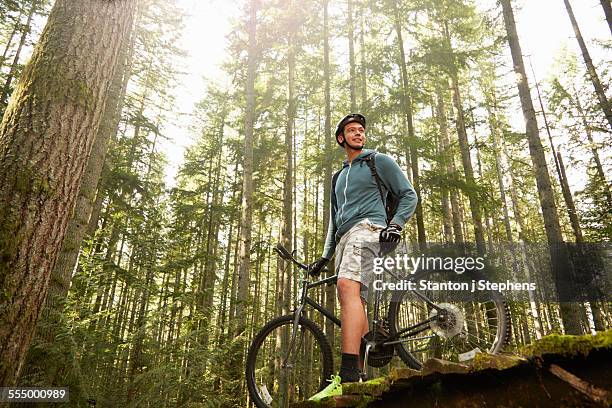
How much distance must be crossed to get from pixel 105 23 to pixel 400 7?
10575 millimetres

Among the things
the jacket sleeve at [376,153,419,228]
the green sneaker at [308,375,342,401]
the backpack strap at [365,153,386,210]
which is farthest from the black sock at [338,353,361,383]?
the backpack strap at [365,153,386,210]

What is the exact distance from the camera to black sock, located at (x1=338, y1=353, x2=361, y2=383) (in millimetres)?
2805

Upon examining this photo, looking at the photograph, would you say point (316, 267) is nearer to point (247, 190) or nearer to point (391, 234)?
point (391, 234)

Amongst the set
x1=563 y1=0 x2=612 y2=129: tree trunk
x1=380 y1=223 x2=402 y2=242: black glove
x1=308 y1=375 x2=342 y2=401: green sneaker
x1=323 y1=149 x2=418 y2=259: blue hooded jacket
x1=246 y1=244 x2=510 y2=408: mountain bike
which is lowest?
x1=308 y1=375 x2=342 y2=401: green sneaker

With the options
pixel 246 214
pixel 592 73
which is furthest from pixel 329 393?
pixel 592 73

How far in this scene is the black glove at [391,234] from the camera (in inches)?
119

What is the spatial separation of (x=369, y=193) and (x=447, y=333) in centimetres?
162

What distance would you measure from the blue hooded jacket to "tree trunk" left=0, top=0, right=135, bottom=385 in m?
2.37

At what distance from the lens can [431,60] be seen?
34.7ft

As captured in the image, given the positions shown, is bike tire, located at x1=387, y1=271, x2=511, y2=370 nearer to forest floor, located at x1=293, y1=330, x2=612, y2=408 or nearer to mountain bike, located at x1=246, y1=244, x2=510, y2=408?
mountain bike, located at x1=246, y1=244, x2=510, y2=408

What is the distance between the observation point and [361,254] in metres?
3.16

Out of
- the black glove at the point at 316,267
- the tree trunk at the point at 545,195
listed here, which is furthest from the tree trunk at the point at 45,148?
the tree trunk at the point at 545,195

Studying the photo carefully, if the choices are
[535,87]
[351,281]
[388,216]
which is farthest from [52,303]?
[535,87]

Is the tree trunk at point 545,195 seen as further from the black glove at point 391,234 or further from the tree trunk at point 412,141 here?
the black glove at point 391,234
